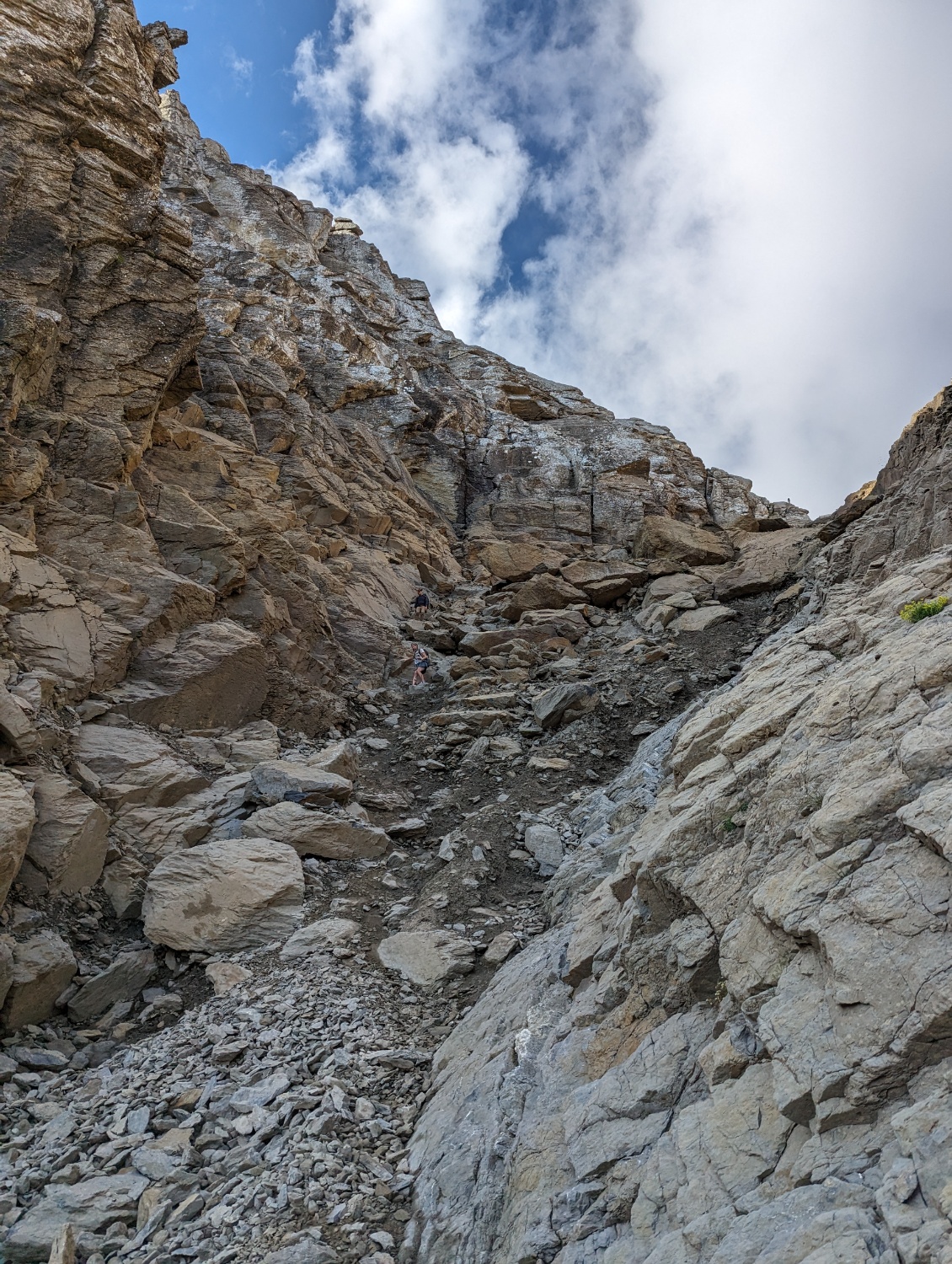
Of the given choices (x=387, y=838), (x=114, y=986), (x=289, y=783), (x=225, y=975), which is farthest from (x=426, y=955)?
(x=289, y=783)

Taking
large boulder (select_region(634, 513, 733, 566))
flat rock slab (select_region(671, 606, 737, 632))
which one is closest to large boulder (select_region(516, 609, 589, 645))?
flat rock slab (select_region(671, 606, 737, 632))

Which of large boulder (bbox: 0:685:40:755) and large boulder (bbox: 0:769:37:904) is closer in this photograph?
large boulder (bbox: 0:769:37:904)

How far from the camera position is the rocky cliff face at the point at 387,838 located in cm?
425

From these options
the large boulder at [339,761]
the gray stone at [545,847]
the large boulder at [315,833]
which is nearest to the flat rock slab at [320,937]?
the large boulder at [315,833]

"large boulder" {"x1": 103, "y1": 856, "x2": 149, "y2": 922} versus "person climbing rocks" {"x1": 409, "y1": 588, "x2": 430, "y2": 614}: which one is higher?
"person climbing rocks" {"x1": 409, "y1": 588, "x2": 430, "y2": 614}

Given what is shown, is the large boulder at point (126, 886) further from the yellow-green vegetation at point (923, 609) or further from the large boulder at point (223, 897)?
the yellow-green vegetation at point (923, 609)

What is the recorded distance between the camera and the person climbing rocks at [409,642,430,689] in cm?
2200

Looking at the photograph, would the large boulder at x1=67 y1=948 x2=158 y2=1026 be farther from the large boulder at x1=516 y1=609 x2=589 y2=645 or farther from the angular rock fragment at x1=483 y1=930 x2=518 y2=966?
the large boulder at x1=516 y1=609 x2=589 y2=645

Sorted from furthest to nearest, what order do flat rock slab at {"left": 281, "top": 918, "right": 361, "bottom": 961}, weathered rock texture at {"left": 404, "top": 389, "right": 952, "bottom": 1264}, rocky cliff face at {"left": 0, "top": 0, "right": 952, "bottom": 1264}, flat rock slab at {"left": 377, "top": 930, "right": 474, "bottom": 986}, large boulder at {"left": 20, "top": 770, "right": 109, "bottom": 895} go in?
1. large boulder at {"left": 20, "top": 770, "right": 109, "bottom": 895}
2. flat rock slab at {"left": 281, "top": 918, "right": 361, "bottom": 961}
3. flat rock slab at {"left": 377, "top": 930, "right": 474, "bottom": 986}
4. rocky cliff face at {"left": 0, "top": 0, "right": 952, "bottom": 1264}
5. weathered rock texture at {"left": 404, "top": 389, "right": 952, "bottom": 1264}

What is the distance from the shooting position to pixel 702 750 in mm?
9305

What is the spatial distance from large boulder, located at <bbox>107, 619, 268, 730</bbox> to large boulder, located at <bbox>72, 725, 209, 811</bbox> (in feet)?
3.52

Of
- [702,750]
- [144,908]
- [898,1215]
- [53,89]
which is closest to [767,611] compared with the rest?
[702,750]

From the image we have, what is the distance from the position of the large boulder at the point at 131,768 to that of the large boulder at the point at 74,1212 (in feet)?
23.5

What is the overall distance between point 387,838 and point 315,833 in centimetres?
148
